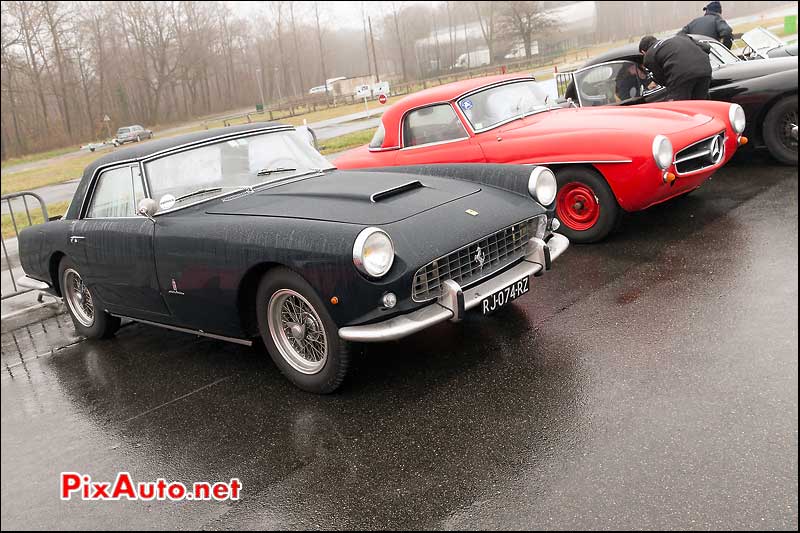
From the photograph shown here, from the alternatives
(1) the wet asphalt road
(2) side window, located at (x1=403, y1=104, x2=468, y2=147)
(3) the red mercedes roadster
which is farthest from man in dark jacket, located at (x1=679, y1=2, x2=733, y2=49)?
(1) the wet asphalt road

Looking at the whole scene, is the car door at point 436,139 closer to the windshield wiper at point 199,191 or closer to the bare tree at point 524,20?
the windshield wiper at point 199,191

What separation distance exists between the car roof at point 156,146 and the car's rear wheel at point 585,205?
253cm

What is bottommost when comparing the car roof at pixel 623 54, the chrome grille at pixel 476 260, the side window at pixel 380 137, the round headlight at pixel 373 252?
the chrome grille at pixel 476 260

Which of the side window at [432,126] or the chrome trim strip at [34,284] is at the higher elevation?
the side window at [432,126]

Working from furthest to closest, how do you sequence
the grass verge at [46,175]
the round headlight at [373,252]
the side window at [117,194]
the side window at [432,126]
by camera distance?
the grass verge at [46,175] → the side window at [432,126] → the side window at [117,194] → the round headlight at [373,252]

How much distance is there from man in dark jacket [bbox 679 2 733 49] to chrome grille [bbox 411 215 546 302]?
→ 714cm

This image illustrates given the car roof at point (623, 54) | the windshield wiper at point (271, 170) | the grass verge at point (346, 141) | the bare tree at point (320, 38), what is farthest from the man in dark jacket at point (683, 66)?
the bare tree at point (320, 38)

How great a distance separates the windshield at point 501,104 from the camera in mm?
6535

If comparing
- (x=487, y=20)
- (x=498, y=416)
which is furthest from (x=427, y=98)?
(x=487, y=20)

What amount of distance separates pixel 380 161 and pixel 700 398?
462 cm

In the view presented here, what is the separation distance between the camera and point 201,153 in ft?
15.1

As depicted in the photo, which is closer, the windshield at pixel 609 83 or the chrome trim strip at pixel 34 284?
the chrome trim strip at pixel 34 284

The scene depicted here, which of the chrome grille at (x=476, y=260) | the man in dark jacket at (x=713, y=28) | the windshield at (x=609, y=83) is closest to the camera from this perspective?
the chrome grille at (x=476, y=260)

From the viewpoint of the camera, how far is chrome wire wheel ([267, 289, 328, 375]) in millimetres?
3658
